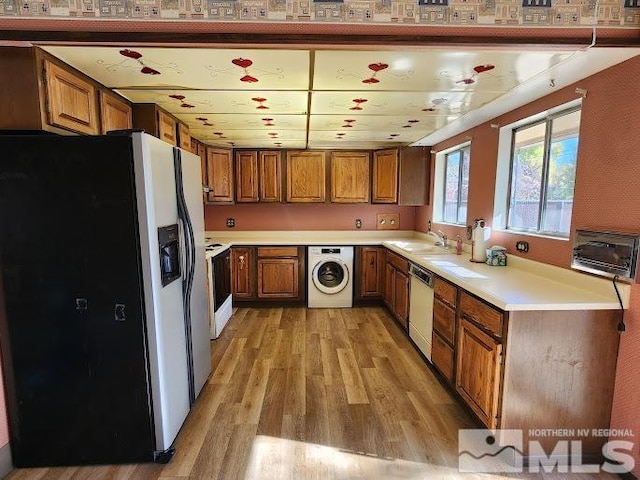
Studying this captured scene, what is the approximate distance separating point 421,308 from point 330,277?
164cm

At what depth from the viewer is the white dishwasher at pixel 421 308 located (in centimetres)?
280

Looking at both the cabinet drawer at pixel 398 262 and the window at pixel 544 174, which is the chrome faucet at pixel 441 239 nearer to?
the cabinet drawer at pixel 398 262

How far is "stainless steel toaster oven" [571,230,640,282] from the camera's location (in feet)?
5.47

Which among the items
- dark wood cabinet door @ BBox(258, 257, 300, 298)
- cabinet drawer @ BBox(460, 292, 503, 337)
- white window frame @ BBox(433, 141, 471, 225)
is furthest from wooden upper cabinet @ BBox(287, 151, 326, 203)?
cabinet drawer @ BBox(460, 292, 503, 337)

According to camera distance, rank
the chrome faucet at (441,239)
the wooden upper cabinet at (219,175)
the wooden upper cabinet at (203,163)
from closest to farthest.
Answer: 1. the chrome faucet at (441,239)
2. the wooden upper cabinet at (203,163)
3. the wooden upper cabinet at (219,175)

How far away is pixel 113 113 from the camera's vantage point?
7.30 feet

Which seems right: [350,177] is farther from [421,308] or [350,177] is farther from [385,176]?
[421,308]

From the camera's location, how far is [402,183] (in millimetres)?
4473

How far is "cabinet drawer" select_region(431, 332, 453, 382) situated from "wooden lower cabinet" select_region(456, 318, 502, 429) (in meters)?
0.12

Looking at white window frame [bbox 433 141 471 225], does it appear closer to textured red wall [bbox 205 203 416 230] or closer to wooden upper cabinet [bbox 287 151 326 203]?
textured red wall [bbox 205 203 416 230]

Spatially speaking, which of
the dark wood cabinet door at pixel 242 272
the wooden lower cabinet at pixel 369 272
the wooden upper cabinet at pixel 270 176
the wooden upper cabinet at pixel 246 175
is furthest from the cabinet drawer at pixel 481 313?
the wooden upper cabinet at pixel 246 175

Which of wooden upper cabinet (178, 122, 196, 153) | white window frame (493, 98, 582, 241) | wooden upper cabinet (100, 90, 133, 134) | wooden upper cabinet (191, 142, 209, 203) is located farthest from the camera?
wooden upper cabinet (191, 142, 209, 203)

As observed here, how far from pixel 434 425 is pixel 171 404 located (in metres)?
1.65

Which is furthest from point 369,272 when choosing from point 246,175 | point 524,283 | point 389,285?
point 524,283
